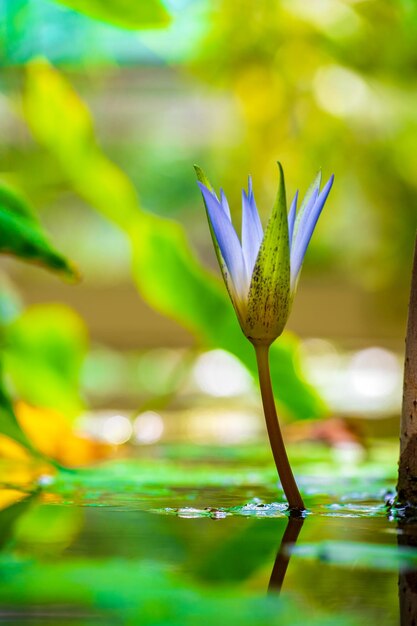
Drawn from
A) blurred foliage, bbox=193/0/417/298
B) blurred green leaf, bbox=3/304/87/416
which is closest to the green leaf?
blurred green leaf, bbox=3/304/87/416

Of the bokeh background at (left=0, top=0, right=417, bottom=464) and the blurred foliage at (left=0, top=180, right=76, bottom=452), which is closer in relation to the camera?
the blurred foliage at (left=0, top=180, right=76, bottom=452)

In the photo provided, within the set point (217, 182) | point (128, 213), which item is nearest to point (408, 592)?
point (128, 213)

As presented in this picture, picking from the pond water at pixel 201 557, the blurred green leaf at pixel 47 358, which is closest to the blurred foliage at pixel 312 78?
the blurred green leaf at pixel 47 358

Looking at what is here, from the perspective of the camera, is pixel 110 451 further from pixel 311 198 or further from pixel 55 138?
pixel 311 198

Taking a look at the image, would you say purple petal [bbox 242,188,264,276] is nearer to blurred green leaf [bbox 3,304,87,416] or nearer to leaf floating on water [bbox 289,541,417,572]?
leaf floating on water [bbox 289,541,417,572]

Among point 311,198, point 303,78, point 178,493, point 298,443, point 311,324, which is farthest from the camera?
point 311,324

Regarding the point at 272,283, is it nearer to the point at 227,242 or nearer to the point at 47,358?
the point at 227,242

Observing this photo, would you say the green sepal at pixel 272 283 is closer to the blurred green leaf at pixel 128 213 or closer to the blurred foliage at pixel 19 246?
the blurred foliage at pixel 19 246

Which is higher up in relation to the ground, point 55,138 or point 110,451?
point 55,138

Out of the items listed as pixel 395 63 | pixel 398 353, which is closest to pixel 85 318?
pixel 398 353
